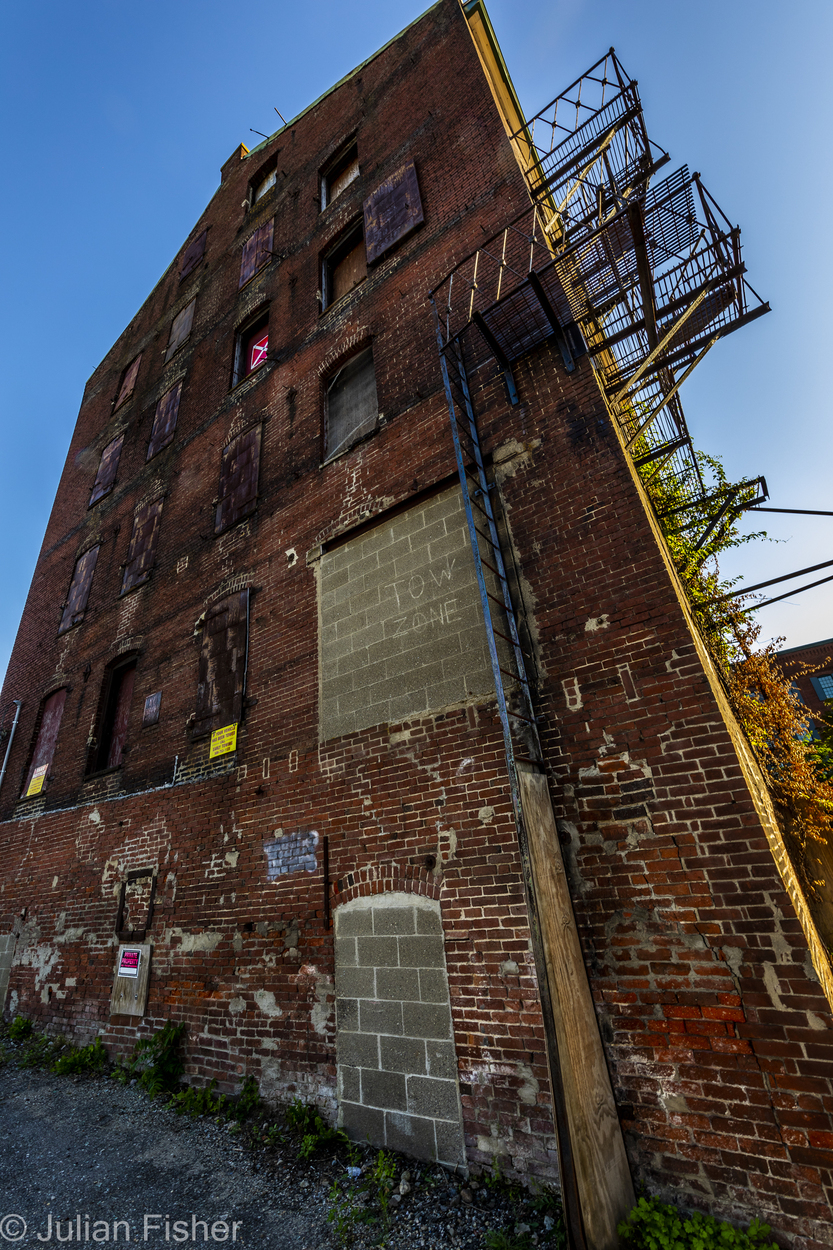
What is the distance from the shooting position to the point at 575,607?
4359mm

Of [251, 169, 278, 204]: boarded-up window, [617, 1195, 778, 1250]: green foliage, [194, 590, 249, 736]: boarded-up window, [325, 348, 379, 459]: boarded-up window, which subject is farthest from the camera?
[251, 169, 278, 204]: boarded-up window

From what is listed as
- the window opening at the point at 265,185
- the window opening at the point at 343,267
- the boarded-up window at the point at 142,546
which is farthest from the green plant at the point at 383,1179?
the window opening at the point at 265,185

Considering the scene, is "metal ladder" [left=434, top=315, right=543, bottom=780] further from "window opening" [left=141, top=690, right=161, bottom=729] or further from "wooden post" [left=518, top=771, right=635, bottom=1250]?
"window opening" [left=141, top=690, right=161, bottom=729]

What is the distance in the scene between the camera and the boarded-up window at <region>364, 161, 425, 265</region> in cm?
766

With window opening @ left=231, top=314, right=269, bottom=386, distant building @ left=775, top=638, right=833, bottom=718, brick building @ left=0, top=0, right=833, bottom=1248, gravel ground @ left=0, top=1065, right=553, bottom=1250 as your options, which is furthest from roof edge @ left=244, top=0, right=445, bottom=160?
distant building @ left=775, top=638, right=833, bottom=718

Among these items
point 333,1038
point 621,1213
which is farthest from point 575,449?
point 333,1038

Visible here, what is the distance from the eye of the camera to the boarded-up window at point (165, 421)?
1136 centimetres

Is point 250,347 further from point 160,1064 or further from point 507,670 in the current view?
point 160,1064

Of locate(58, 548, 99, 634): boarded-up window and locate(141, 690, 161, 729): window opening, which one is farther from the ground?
locate(58, 548, 99, 634): boarded-up window

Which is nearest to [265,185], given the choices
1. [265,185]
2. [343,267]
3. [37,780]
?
[265,185]

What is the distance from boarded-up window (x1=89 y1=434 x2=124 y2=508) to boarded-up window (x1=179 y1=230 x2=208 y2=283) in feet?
15.3

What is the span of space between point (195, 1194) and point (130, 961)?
11.6ft

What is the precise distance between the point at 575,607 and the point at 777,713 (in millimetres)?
5495

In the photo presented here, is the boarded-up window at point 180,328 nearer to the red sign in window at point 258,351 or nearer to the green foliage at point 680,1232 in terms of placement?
the red sign in window at point 258,351
